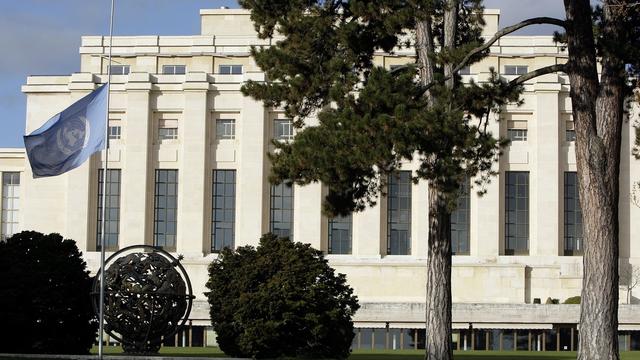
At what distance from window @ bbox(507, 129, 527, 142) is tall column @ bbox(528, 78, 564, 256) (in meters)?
0.50

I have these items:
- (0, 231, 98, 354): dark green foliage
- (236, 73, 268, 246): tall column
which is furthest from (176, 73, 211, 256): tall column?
(0, 231, 98, 354): dark green foliage

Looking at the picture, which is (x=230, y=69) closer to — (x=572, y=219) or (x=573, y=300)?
(x=572, y=219)

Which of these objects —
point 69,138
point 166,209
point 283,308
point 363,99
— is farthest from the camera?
point 166,209

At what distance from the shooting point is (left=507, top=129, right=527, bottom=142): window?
7419 centimetres

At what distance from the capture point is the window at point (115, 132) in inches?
3002

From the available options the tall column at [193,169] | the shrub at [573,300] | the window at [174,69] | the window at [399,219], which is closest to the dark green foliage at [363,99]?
the shrub at [573,300]

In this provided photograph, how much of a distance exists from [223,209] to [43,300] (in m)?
39.2

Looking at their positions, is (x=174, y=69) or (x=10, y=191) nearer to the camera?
(x=10, y=191)

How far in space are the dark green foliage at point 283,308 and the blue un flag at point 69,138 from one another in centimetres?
725

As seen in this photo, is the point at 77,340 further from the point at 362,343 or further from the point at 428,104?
the point at 362,343

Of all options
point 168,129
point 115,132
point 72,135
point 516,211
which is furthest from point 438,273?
point 115,132

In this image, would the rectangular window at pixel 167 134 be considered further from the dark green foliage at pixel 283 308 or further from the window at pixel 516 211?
the dark green foliage at pixel 283 308

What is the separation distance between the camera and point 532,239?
72750mm

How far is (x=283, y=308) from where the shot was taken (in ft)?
126
